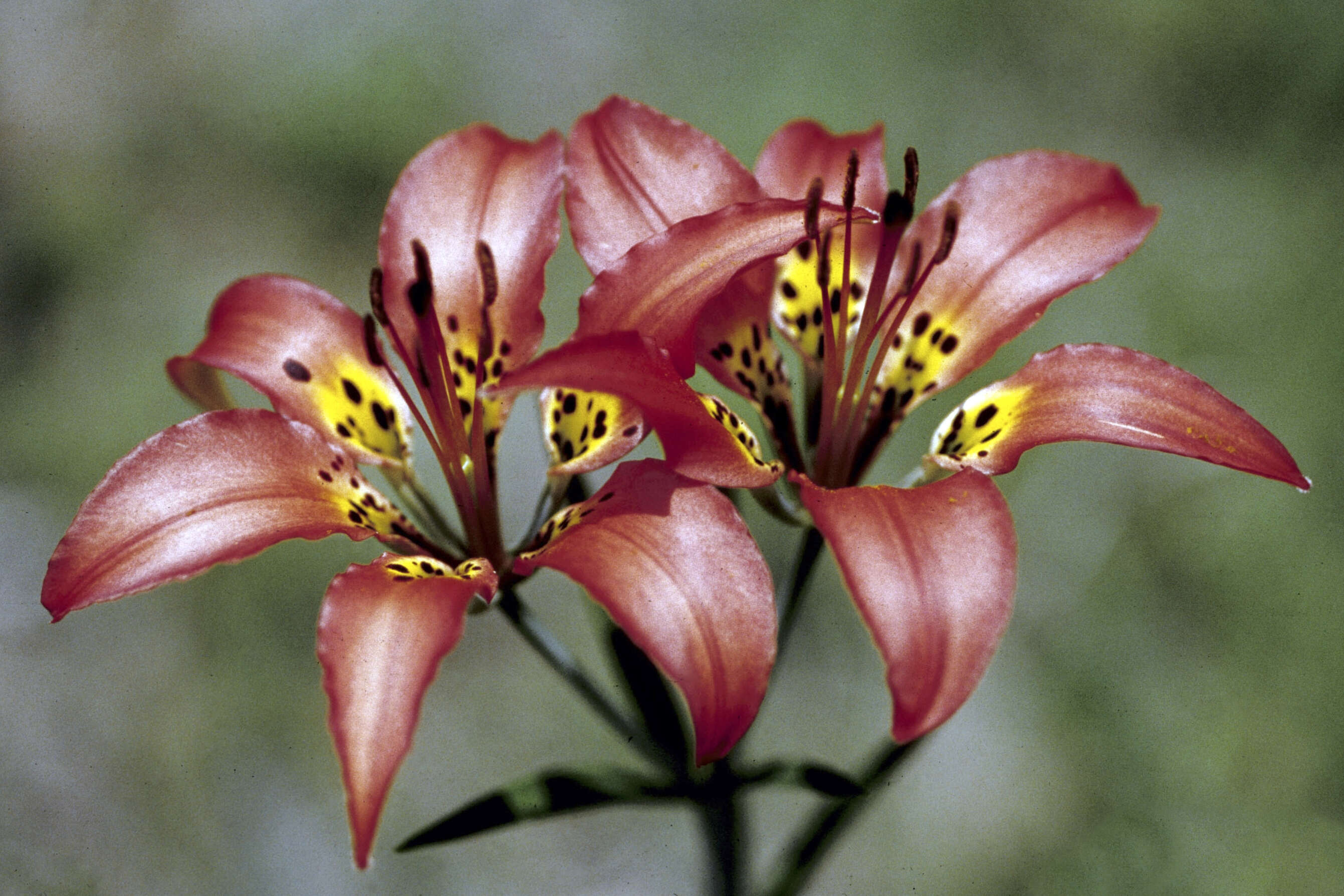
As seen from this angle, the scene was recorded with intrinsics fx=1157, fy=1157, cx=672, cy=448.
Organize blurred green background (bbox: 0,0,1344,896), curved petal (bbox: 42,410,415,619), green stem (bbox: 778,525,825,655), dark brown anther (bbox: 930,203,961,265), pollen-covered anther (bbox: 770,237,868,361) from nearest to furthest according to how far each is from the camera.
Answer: curved petal (bbox: 42,410,415,619) → dark brown anther (bbox: 930,203,961,265) → green stem (bbox: 778,525,825,655) → pollen-covered anther (bbox: 770,237,868,361) → blurred green background (bbox: 0,0,1344,896)

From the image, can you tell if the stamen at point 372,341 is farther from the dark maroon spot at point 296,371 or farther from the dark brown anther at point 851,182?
the dark brown anther at point 851,182

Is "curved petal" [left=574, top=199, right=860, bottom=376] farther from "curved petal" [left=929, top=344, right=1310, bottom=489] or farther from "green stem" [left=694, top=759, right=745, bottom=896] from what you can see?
"green stem" [left=694, top=759, right=745, bottom=896]

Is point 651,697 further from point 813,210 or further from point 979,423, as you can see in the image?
point 813,210

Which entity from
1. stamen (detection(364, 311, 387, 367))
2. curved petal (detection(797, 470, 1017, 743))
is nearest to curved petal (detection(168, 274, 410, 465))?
stamen (detection(364, 311, 387, 367))

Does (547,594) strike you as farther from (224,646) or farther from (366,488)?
(366,488)

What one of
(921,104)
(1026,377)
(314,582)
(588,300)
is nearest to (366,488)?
(588,300)

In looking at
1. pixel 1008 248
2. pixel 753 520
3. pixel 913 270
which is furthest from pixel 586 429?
pixel 753 520

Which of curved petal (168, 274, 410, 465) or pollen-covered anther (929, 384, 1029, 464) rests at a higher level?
curved petal (168, 274, 410, 465)
